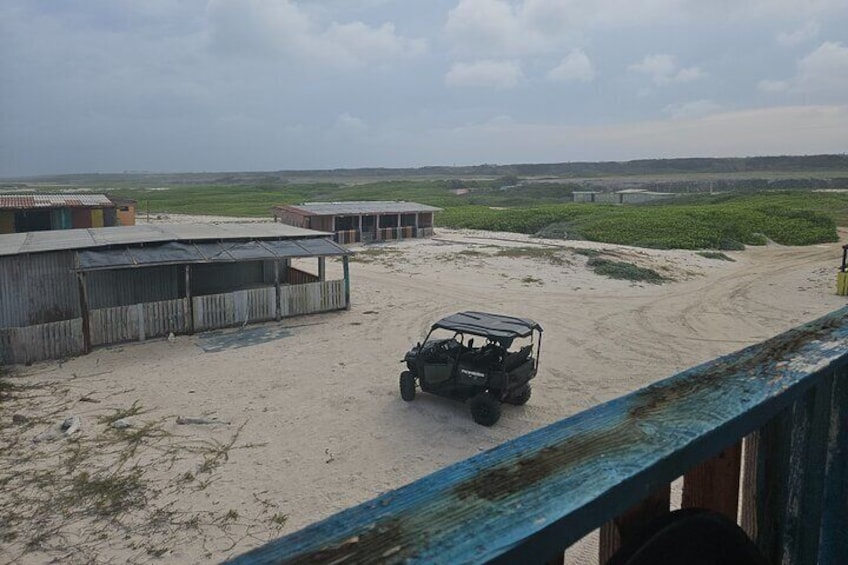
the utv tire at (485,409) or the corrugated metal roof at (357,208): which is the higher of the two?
the corrugated metal roof at (357,208)

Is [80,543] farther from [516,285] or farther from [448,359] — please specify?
[516,285]

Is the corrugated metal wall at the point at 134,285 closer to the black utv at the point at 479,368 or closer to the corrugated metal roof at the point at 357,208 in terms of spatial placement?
the black utv at the point at 479,368

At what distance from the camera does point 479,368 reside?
12.7m

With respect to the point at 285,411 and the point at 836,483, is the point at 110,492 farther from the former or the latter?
the point at 836,483

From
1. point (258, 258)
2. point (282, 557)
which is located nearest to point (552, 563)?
point (282, 557)

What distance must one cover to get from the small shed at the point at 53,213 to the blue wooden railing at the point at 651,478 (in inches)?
1454

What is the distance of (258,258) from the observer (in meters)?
20.4

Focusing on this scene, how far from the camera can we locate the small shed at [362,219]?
139 feet

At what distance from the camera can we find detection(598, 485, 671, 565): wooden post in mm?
1345

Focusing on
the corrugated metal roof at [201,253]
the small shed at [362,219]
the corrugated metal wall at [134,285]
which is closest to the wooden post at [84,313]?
the corrugated metal roof at [201,253]

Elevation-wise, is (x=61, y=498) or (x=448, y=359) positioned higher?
(x=448, y=359)

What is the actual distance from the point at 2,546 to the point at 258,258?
41.2 feet

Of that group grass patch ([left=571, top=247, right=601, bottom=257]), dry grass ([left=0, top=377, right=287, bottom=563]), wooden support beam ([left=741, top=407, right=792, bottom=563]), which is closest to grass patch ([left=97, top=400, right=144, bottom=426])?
dry grass ([left=0, top=377, right=287, bottom=563])

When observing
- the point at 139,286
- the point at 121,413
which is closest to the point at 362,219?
the point at 139,286
